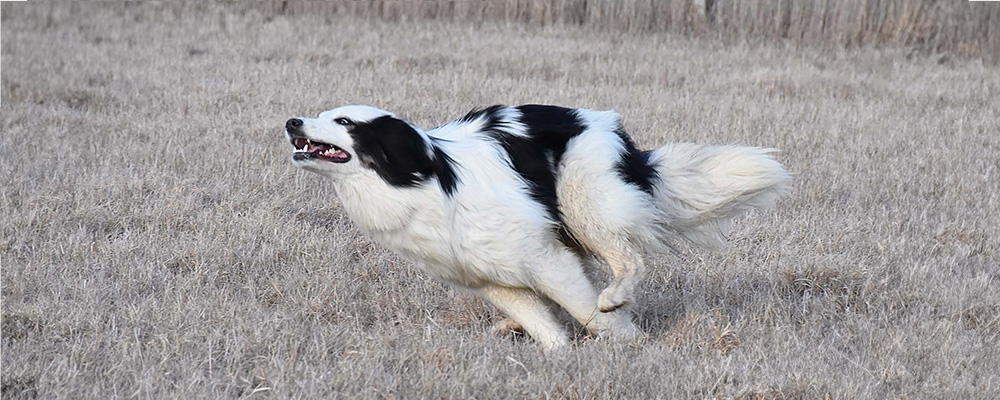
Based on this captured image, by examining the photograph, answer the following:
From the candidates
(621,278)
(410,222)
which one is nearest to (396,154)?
(410,222)

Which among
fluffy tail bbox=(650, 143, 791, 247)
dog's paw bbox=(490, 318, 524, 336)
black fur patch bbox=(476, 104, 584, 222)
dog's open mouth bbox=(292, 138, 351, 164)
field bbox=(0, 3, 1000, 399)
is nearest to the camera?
dog's open mouth bbox=(292, 138, 351, 164)

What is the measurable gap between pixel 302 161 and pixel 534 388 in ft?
3.59

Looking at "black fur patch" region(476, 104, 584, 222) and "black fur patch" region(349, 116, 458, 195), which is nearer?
"black fur patch" region(349, 116, 458, 195)

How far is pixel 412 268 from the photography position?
196 inches

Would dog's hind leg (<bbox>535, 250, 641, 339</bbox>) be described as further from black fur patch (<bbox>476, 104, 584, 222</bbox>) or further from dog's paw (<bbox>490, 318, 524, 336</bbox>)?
dog's paw (<bbox>490, 318, 524, 336</bbox>)

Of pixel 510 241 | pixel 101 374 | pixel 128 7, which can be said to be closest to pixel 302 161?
pixel 510 241

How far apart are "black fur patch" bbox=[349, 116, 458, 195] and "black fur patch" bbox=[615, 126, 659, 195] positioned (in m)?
0.68

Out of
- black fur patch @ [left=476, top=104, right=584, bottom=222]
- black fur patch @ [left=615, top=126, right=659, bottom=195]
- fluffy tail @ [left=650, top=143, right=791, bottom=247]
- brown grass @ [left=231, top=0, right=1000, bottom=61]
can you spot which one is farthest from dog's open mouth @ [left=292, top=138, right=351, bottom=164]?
brown grass @ [left=231, top=0, right=1000, bottom=61]

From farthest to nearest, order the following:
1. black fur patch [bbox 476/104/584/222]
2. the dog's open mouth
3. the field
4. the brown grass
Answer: the brown grass → black fur patch [bbox 476/104/584/222] → the field → the dog's open mouth

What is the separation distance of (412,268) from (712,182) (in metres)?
1.60

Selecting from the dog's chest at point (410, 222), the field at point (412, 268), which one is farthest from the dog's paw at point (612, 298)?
the dog's chest at point (410, 222)

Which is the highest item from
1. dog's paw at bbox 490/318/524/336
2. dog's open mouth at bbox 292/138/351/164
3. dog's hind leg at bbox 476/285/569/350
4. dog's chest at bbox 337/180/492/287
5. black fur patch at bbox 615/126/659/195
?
dog's open mouth at bbox 292/138/351/164

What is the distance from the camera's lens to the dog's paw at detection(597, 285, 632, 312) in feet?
12.5

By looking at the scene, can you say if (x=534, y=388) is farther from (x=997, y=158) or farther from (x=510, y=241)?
(x=997, y=158)
